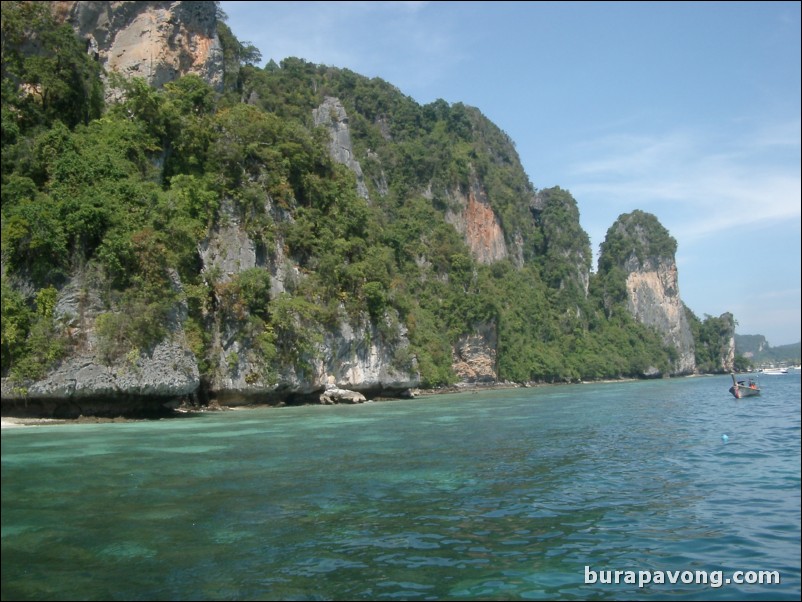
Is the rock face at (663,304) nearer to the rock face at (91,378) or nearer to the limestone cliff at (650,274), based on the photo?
the limestone cliff at (650,274)

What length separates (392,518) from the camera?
7.41 m

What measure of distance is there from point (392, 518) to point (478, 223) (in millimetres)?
62802

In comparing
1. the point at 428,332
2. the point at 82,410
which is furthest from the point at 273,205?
the point at 428,332

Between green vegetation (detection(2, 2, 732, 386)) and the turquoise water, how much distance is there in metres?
7.77

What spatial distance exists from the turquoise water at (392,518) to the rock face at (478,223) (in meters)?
53.8

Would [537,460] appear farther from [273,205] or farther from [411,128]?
[411,128]

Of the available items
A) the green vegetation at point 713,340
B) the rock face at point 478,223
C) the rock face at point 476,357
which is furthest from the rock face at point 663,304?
the rock face at point 476,357

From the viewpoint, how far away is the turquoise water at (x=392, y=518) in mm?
5223

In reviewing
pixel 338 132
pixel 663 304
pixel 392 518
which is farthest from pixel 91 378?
pixel 663 304

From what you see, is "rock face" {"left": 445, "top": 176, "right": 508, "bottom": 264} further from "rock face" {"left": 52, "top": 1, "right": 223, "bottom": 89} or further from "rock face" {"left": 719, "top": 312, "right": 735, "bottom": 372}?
"rock face" {"left": 719, "top": 312, "right": 735, "bottom": 372}

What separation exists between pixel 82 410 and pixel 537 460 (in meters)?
14.0

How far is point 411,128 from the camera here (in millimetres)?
69750

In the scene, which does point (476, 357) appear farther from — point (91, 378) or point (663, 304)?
point (663, 304)

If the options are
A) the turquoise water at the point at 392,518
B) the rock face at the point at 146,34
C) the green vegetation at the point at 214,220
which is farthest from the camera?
the rock face at the point at 146,34
